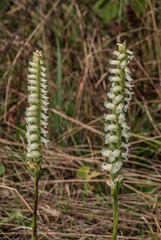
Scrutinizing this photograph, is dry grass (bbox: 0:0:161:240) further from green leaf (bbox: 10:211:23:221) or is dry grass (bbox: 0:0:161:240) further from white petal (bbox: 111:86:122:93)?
white petal (bbox: 111:86:122:93)

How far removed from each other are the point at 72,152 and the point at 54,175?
440 millimetres

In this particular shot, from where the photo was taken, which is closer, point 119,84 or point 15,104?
point 119,84

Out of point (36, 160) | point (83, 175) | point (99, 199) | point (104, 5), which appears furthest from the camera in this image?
point (104, 5)

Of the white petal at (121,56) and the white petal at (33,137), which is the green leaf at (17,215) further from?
the white petal at (121,56)

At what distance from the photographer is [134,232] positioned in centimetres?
237

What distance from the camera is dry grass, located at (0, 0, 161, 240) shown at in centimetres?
239

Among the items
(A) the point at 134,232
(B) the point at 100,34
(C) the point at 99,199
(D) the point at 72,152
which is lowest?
(A) the point at 134,232

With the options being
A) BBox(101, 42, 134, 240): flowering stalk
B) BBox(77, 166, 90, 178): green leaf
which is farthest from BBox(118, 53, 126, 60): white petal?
BBox(77, 166, 90, 178): green leaf

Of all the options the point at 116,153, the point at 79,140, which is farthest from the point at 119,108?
the point at 79,140

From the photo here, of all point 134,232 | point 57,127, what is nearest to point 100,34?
point 57,127

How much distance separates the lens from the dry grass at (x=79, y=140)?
7.86 feet

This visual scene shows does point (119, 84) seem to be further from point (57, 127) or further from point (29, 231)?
point (57, 127)

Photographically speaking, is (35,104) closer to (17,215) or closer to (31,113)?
(31,113)

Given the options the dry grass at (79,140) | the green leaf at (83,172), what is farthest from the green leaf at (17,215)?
the green leaf at (83,172)
